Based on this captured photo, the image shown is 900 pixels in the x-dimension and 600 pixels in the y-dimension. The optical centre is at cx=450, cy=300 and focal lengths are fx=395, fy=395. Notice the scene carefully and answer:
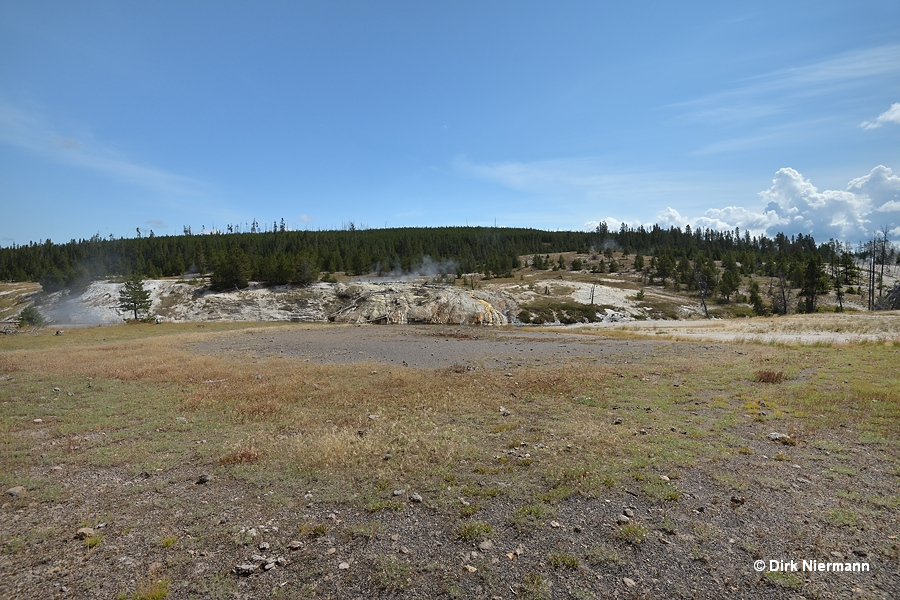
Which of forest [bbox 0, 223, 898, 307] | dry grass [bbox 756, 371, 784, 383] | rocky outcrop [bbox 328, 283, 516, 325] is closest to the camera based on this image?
dry grass [bbox 756, 371, 784, 383]

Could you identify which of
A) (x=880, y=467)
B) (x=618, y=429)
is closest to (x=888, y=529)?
(x=880, y=467)

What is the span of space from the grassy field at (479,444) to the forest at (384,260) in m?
72.0

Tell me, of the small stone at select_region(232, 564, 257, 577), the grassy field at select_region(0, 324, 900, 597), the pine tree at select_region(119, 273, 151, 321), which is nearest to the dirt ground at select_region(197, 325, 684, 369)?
the grassy field at select_region(0, 324, 900, 597)

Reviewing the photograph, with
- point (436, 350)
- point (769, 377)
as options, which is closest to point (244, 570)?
point (769, 377)

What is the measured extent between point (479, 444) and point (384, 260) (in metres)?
120

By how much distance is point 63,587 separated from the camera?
5312 millimetres

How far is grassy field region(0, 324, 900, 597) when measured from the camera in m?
6.39

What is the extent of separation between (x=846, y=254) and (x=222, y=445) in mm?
154361

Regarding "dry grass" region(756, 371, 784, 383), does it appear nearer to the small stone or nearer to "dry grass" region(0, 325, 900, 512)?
"dry grass" region(0, 325, 900, 512)

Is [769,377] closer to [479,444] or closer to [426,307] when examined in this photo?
[479,444]

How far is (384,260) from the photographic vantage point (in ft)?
417

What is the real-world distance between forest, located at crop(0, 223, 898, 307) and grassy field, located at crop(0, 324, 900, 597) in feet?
236

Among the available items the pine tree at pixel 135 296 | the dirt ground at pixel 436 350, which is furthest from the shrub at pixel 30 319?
the dirt ground at pixel 436 350

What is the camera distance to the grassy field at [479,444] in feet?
21.0
